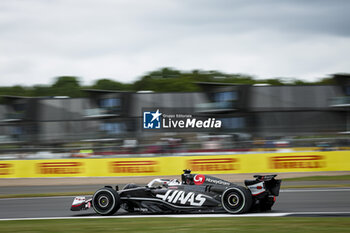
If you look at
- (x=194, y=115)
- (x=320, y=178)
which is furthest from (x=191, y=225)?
(x=194, y=115)

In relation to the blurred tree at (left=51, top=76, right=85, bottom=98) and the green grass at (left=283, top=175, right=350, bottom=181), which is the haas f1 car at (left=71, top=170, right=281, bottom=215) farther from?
the blurred tree at (left=51, top=76, right=85, bottom=98)

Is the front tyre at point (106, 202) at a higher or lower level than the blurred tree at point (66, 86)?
lower

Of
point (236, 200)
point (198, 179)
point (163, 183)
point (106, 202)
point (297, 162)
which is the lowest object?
point (297, 162)

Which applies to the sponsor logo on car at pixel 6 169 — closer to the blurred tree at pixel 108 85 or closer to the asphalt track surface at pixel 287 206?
the asphalt track surface at pixel 287 206

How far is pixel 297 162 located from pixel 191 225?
11420 millimetres

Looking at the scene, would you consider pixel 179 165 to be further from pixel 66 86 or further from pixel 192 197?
pixel 66 86

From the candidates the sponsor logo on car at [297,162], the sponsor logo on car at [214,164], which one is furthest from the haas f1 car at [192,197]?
the sponsor logo on car at [297,162]

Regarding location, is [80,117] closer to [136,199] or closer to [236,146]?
[236,146]

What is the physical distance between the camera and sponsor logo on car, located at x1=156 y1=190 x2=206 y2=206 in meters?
8.56

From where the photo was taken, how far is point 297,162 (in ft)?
58.2

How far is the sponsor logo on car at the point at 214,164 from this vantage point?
60.3 ft

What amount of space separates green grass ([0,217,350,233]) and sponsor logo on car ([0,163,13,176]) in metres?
12.0

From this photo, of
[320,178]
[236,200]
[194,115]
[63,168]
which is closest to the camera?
[236,200]

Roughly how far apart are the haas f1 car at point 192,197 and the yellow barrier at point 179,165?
9282 mm
